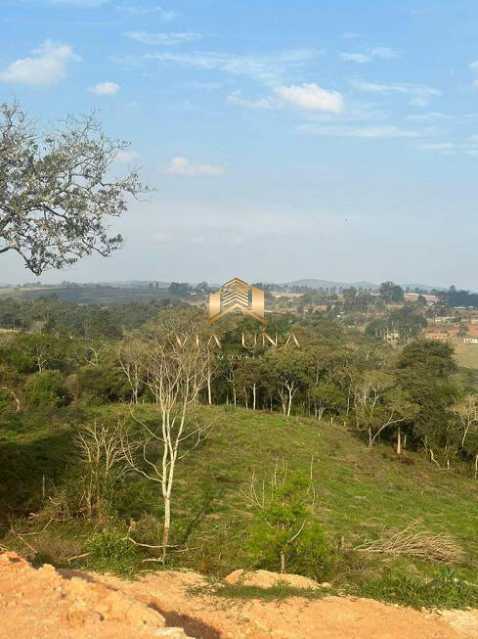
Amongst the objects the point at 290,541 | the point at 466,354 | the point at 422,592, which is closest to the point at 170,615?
the point at 290,541

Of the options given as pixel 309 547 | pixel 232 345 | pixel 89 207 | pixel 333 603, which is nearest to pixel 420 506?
pixel 309 547

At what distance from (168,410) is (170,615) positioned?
3.52 meters

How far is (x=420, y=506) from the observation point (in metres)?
17.5

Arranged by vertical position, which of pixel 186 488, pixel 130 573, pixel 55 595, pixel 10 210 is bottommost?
pixel 186 488

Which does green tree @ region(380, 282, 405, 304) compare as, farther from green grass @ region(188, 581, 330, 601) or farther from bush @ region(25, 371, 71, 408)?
green grass @ region(188, 581, 330, 601)

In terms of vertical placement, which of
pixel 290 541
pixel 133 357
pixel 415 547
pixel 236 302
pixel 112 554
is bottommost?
pixel 415 547

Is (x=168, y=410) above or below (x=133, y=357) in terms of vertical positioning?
above

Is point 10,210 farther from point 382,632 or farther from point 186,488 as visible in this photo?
point 186,488

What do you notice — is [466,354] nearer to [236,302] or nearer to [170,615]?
[236,302]

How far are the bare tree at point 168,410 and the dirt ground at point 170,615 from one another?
207cm

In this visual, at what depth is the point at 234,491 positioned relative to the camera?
Result: 15875mm

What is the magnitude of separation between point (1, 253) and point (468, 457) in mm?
25459

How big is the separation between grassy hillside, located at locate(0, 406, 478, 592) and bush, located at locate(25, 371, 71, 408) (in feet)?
16.8

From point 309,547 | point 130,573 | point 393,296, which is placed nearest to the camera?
point 130,573
